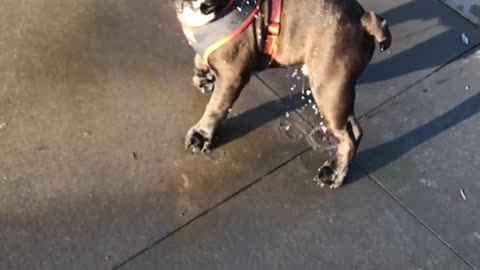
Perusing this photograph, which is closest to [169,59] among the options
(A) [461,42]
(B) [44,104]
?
(B) [44,104]

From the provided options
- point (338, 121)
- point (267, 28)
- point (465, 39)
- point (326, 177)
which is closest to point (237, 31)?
point (267, 28)

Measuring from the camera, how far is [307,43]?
10.6 ft

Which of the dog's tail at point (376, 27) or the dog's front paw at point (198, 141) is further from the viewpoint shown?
the dog's front paw at point (198, 141)

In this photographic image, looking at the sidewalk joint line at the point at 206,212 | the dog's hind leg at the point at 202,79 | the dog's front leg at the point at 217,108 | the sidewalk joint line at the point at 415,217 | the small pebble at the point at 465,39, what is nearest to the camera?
the sidewalk joint line at the point at 206,212

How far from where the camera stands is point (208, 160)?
3.62m

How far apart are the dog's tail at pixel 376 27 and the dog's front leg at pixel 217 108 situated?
20.6 inches

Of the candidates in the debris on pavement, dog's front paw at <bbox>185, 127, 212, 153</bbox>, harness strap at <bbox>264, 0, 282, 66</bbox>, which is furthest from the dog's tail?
the debris on pavement

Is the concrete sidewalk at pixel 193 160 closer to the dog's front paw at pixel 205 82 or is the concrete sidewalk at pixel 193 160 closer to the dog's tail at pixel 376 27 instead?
the dog's front paw at pixel 205 82

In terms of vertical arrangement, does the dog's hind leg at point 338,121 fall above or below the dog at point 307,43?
below

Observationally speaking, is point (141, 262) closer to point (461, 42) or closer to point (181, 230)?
point (181, 230)

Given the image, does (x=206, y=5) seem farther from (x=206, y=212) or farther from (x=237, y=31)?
(x=206, y=212)

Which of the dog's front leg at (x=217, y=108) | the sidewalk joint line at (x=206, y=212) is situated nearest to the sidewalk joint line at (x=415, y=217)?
the sidewalk joint line at (x=206, y=212)

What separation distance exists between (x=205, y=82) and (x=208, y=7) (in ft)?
2.60

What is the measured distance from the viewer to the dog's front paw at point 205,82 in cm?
386
